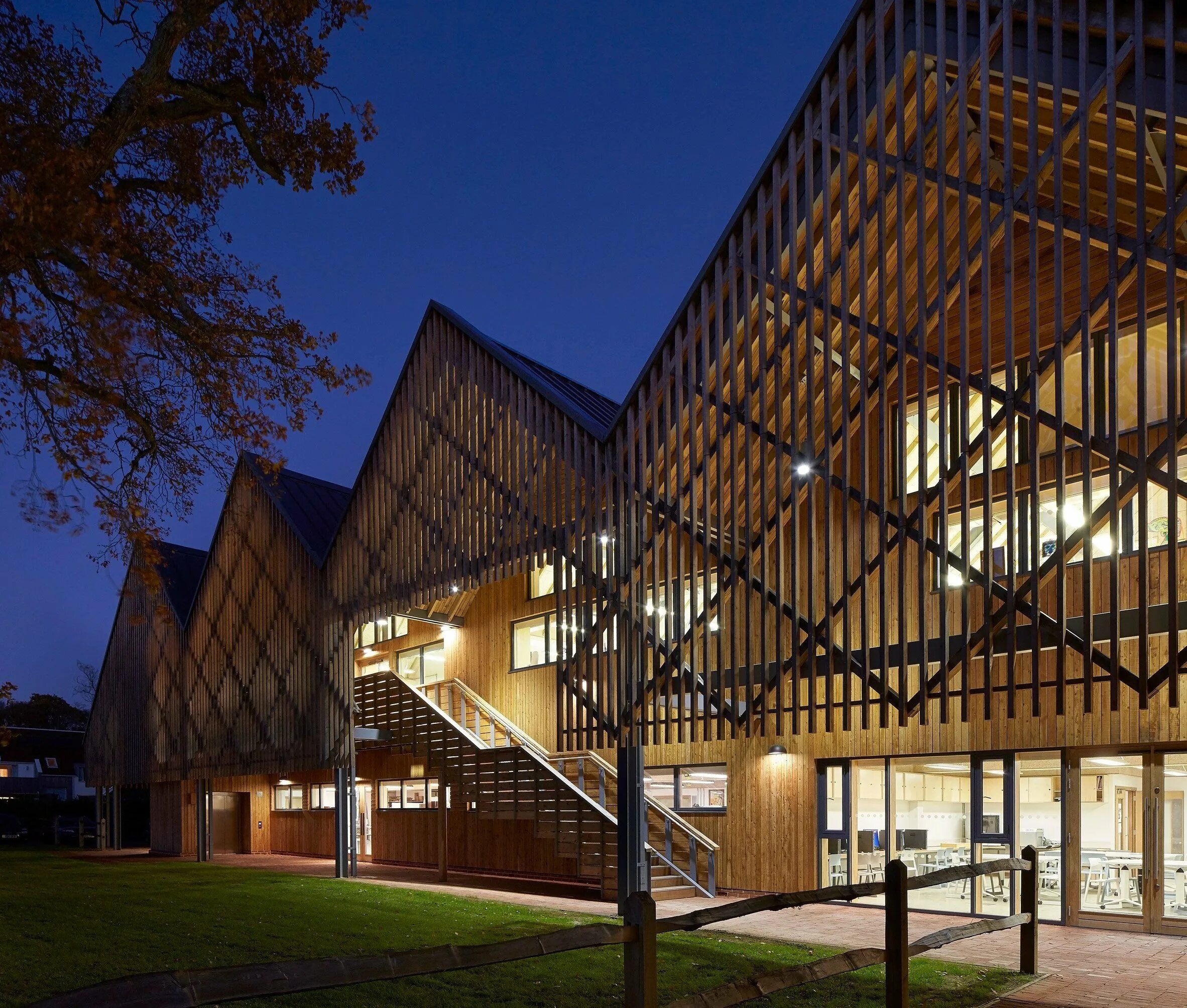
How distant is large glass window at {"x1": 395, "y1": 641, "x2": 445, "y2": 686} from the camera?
84.0 feet

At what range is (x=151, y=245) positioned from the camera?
1150 centimetres

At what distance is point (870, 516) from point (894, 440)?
1.18m

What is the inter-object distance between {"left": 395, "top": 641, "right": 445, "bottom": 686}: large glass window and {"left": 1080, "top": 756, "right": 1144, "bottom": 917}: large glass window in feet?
50.9

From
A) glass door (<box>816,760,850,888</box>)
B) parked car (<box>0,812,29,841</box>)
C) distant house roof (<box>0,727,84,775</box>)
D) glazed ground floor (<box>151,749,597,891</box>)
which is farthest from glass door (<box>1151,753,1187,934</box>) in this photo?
distant house roof (<box>0,727,84,775</box>)

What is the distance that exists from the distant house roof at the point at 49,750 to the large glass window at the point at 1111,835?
58100 mm

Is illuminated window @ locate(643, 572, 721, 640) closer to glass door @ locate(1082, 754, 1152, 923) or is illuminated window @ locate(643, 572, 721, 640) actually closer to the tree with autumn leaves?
the tree with autumn leaves

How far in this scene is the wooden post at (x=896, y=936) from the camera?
7230 mm

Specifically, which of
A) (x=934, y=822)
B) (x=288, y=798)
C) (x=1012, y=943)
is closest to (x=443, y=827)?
(x=934, y=822)

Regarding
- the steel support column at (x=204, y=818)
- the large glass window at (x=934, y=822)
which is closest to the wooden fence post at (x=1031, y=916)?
the large glass window at (x=934, y=822)

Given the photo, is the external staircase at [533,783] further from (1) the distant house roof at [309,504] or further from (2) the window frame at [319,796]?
(2) the window frame at [319,796]

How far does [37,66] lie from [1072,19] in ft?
31.6

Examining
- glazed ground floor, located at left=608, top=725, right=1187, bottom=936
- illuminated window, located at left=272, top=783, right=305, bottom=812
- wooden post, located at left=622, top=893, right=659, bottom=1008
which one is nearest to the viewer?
wooden post, located at left=622, top=893, right=659, bottom=1008

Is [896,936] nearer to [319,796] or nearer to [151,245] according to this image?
[151,245]

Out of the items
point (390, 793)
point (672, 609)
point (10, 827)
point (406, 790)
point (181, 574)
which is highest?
point (181, 574)
